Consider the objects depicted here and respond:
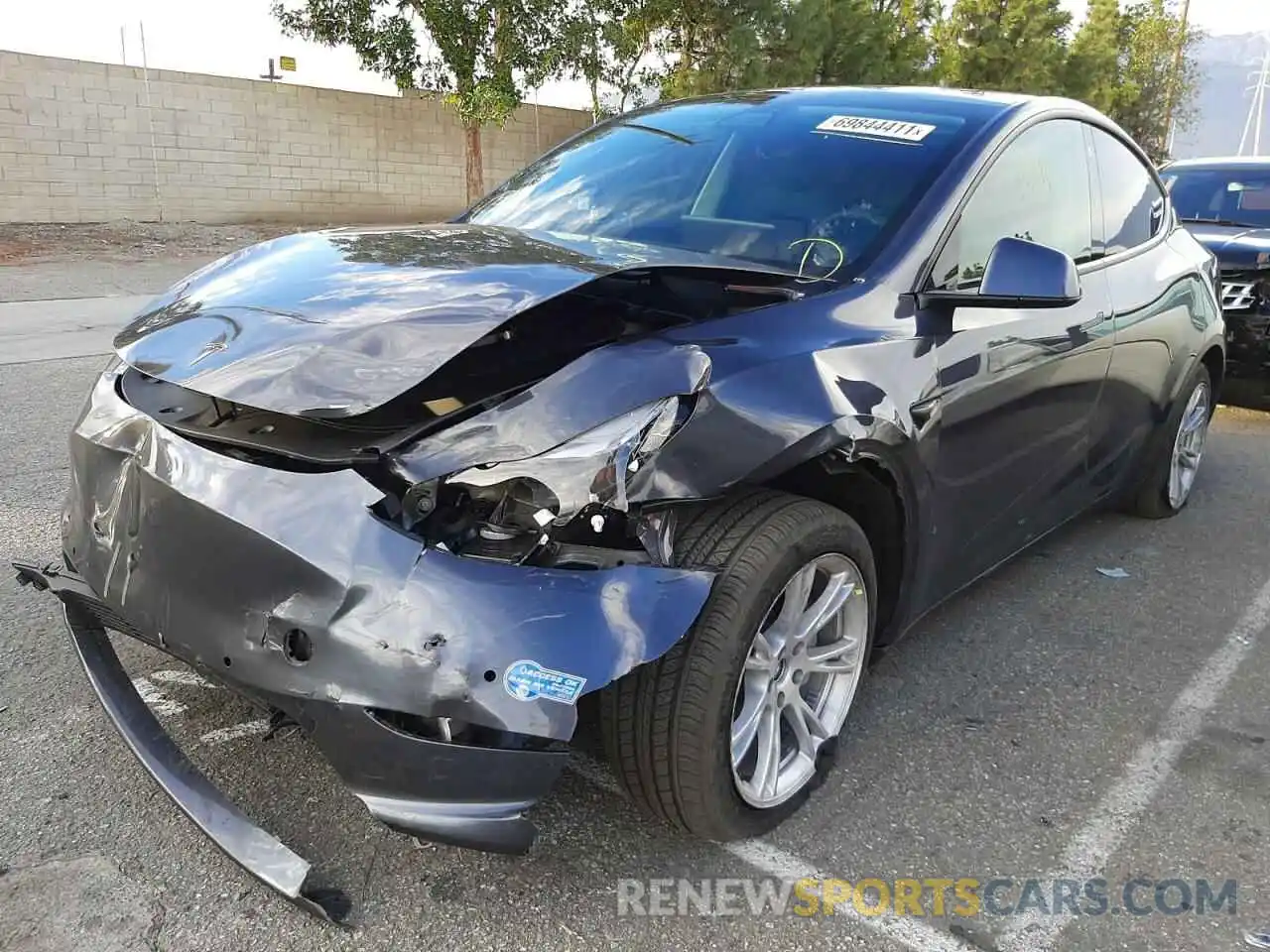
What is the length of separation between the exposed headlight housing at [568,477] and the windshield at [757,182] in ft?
3.35

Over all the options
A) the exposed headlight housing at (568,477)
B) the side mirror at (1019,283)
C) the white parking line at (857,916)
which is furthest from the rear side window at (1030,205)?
the white parking line at (857,916)

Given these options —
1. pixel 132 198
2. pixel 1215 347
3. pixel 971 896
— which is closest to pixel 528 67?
pixel 132 198

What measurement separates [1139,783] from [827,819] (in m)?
0.89

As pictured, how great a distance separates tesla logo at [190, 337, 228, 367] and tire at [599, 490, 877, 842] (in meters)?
1.07

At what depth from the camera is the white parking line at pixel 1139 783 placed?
6.96 ft

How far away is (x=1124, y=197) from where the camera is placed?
12.9ft

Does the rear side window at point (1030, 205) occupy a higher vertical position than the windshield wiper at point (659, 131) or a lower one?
lower

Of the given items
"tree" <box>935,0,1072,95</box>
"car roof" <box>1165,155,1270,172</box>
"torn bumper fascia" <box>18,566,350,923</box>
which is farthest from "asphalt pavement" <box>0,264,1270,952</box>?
"tree" <box>935,0,1072,95</box>

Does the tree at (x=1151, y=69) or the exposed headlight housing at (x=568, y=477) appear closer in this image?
the exposed headlight housing at (x=568, y=477)

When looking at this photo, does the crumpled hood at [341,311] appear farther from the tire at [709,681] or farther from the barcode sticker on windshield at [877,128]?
the barcode sticker on windshield at [877,128]

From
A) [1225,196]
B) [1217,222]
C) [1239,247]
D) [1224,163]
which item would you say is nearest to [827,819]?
[1239,247]

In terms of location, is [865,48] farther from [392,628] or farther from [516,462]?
[392,628]

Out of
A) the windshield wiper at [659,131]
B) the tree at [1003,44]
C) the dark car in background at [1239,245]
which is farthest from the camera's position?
the tree at [1003,44]

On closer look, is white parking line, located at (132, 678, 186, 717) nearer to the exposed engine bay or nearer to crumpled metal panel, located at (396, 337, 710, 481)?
the exposed engine bay
